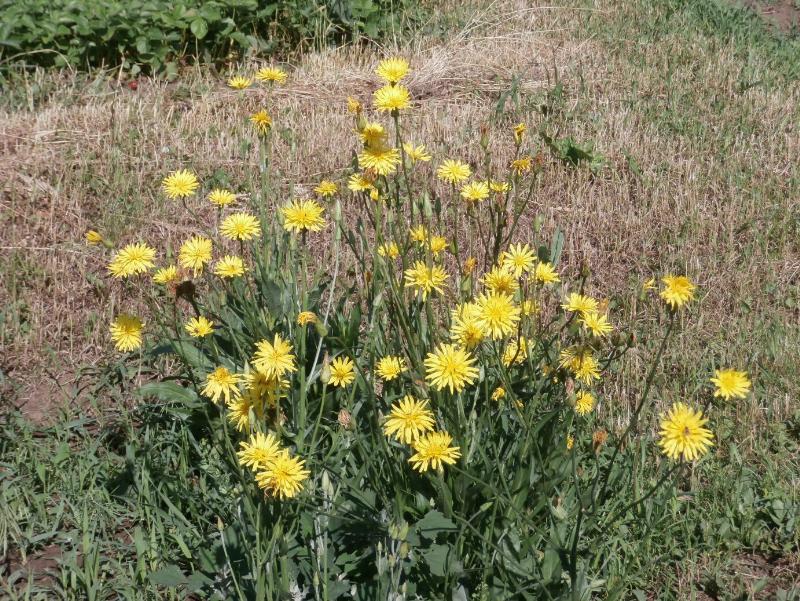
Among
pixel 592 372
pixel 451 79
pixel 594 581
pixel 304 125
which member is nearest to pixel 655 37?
pixel 451 79

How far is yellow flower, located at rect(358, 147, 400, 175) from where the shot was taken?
2.35 meters

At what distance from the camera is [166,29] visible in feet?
19.9

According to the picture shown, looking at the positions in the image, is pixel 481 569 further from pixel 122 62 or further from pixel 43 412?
pixel 122 62

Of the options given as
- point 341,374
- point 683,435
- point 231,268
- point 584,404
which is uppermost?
point 683,435

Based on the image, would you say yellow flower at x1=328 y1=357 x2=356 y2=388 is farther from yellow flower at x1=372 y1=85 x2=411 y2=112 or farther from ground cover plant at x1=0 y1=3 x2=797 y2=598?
yellow flower at x1=372 y1=85 x2=411 y2=112

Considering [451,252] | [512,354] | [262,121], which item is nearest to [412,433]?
[512,354]

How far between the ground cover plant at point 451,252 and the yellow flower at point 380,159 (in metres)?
0.50

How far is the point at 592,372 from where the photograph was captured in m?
2.61

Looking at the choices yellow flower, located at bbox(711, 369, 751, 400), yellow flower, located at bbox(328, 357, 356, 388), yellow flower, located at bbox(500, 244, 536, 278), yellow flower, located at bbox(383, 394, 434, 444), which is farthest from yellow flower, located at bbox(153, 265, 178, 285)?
yellow flower, located at bbox(711, 369, 751, 400)

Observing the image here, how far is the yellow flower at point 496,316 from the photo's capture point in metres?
2.18

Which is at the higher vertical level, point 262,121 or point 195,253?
point 262,121

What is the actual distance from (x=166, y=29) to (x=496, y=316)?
4.59m

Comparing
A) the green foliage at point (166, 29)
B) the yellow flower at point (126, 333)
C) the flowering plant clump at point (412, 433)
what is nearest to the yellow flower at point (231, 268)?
the flowering plant clump at point (412, 433)

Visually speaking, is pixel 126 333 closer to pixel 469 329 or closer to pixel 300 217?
pixel 300 217
